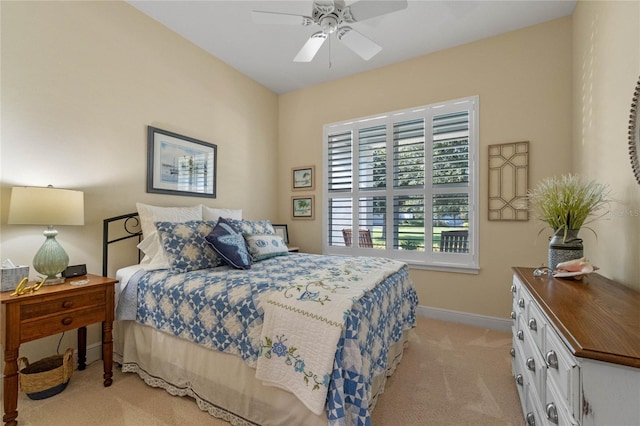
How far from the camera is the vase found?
1.66 metres

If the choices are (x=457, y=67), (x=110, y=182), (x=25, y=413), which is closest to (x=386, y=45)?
(x=457, y=67)

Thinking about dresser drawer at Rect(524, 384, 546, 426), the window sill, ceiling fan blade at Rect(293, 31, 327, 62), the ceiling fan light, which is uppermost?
the ceiling fan light

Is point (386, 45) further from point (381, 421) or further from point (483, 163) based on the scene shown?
point (381, 421)

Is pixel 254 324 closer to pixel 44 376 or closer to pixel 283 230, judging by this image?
pixel 44 376

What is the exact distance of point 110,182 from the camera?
7.88ft

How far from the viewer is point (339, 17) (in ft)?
6.76

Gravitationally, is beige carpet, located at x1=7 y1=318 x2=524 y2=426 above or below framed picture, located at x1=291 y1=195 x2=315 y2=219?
below

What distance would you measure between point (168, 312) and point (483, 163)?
124 inches

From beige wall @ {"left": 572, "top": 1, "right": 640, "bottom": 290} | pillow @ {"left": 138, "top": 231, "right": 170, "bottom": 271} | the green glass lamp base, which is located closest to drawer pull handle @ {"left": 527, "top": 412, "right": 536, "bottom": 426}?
beige wall @ {"left": 572, "top": 1, "right": 640, "bottom": 290}

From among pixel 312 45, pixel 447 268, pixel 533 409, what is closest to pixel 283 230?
pixel 447 268

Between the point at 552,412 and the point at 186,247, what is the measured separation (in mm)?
2203

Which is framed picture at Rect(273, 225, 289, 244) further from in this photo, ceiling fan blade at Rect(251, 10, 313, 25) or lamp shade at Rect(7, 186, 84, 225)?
ceiling fan blade at Rect(251, 10, 313, 25)

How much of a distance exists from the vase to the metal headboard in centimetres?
317

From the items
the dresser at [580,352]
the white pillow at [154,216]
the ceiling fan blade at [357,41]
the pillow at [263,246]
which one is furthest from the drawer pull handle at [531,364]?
the white pillow at [154,216]
